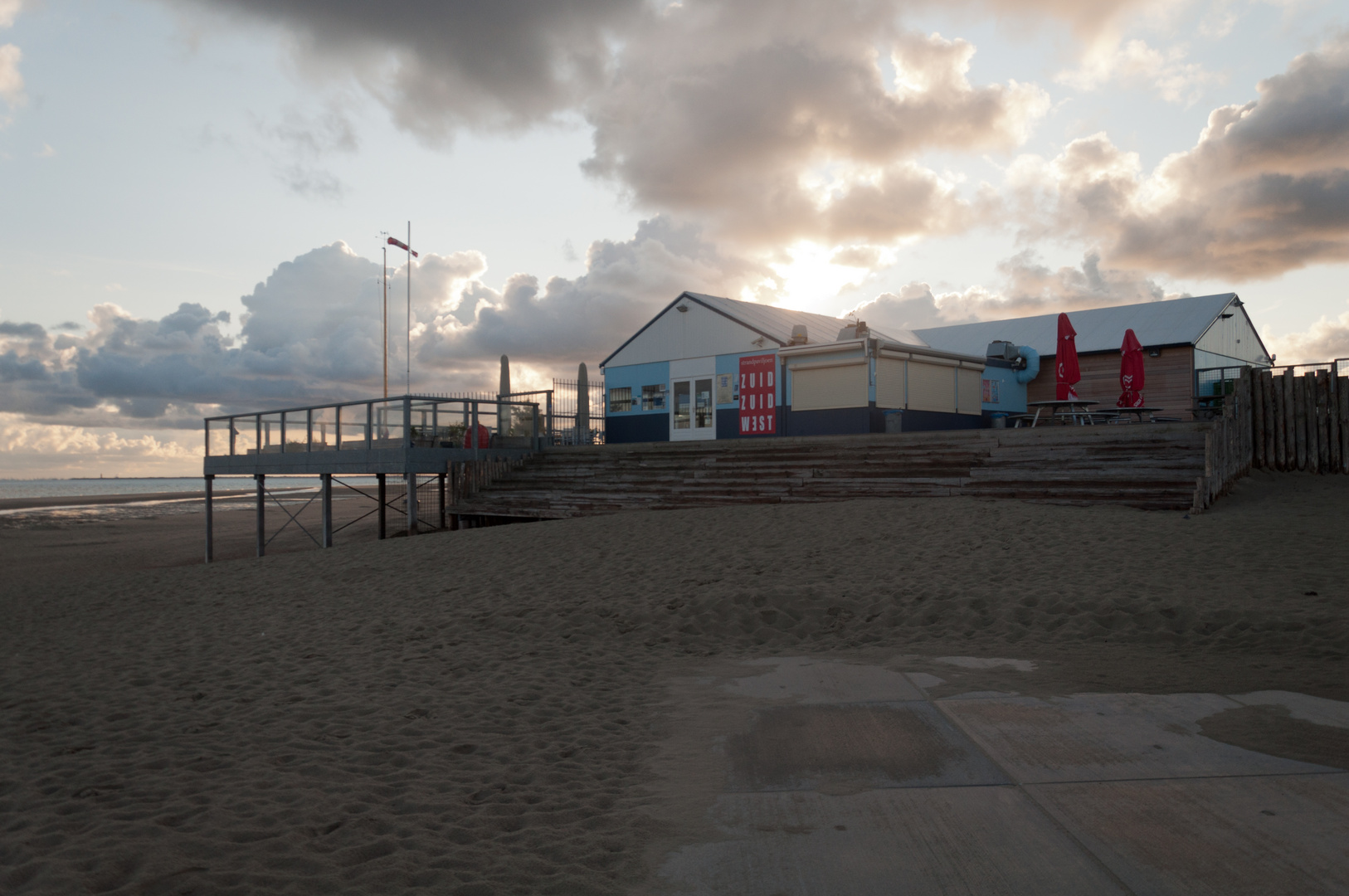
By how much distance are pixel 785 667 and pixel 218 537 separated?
25697 millimetres

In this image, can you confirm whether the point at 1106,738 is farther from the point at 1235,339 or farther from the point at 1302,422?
the point at 1235,339

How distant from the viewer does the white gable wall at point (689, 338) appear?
75.9 feet

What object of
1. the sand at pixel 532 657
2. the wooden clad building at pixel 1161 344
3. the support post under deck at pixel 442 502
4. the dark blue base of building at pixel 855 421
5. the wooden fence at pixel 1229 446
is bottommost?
the sand at pixel 532 657

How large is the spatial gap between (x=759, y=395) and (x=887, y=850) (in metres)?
19.7

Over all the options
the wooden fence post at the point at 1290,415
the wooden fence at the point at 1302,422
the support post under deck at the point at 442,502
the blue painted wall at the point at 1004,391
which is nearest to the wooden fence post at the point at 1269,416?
Answer: the wooden fence at the point at 1302,422

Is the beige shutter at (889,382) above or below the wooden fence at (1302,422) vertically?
above

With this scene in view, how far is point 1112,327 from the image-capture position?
2644 centimetres

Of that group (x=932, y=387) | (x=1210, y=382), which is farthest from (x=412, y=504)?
(x=1210, y=382)

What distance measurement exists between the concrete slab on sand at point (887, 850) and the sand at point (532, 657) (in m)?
0.27

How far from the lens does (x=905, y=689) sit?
17.4 feet

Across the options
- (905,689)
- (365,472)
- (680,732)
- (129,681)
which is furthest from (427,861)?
(365,472)

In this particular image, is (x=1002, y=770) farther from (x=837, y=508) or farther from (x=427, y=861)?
(x=837, y=508)

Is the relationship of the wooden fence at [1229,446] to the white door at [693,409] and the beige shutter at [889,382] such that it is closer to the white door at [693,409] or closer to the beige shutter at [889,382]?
the beige shutter at [889,382]

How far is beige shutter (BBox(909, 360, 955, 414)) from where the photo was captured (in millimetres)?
21031
